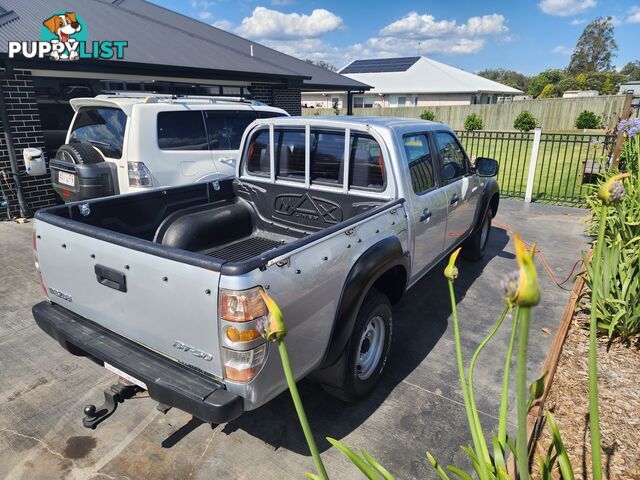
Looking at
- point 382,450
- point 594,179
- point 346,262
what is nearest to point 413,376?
point 382,450

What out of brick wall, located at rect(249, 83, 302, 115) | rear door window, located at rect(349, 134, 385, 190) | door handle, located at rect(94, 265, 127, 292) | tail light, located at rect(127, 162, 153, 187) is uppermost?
brick wall, located at rect(249, 83, 302, 115)

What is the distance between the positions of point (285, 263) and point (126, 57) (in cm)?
834

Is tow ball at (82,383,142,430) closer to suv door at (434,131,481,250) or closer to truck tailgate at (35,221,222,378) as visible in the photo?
truck tailgate at (35,221,222,378)

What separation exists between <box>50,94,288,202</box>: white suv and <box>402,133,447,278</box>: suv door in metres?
3.59

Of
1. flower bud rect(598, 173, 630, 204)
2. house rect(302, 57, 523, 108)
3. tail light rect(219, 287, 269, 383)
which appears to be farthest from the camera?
house rect(302, 57, 523, 108)

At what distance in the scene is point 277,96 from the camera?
13.2 metres

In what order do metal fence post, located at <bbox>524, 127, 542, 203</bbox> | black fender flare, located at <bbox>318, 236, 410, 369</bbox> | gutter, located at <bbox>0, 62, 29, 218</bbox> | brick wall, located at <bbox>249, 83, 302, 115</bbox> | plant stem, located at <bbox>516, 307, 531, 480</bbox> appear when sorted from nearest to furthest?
plant stem, located at <bbox>516, 307, 531, 480</bbox>
black fender flare, located at <bbox>318, 236, 410, 369</bbox>
gutter, located at <bbox>0, 62, 29, 218</bbox>
metal fence post, located at <bbox>524, 127, 542, 203</bbox>
brick wall, located at <bbox>249, 83, 302, 115</bbox>

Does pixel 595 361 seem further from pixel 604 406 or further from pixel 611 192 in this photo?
pixel 604 406

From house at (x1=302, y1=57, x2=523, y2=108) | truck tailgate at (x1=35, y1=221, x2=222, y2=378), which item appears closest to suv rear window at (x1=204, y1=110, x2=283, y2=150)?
truck tailgate at (x1=35, y1=221, x2=222, y2=378)

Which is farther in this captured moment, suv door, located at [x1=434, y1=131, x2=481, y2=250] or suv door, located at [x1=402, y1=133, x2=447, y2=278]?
suv door, located at [x1=434, y1=131, x2=481, y2=250]

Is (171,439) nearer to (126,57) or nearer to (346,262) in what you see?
(346,262)

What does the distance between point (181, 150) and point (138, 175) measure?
741 mm

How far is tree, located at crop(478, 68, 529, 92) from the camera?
109 metres

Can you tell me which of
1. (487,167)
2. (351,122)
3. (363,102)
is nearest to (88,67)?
(351,122)
